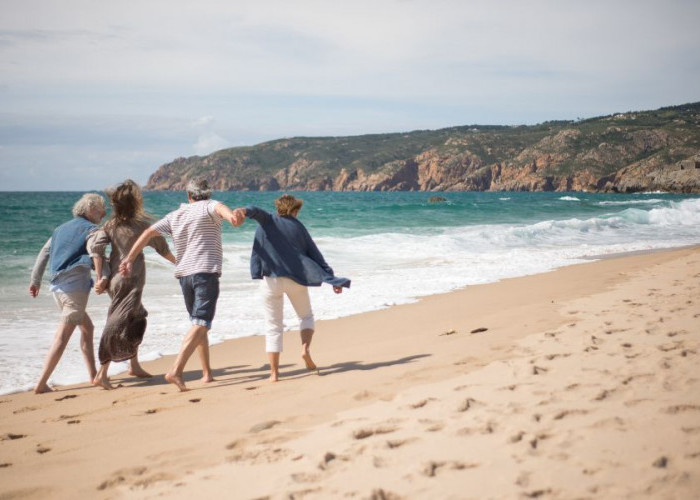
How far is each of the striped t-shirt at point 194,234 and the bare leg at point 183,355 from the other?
519mm

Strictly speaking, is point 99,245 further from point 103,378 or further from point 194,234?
point 103,378

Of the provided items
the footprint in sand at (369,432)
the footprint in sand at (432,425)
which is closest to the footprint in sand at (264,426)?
the footprint in sand at (369,432)

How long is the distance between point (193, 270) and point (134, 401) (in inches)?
47.1

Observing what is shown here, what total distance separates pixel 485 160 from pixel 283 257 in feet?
445

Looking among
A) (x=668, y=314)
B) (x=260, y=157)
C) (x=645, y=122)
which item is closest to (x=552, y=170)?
(x=645, y=122)

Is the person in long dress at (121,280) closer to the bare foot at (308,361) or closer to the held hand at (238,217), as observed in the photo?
the held hand at (238,217)

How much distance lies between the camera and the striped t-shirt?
5.10 meters

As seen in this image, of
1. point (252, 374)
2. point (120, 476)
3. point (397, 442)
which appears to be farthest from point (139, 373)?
point (397, 442)

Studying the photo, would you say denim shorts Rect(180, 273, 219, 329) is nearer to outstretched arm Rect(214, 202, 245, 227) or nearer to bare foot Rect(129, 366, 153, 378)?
outstretched arm Rect(214, 202, 245, 227)

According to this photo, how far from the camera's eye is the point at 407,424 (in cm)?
345

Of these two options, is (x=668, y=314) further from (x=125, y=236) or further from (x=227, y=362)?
(x=125, y=236)

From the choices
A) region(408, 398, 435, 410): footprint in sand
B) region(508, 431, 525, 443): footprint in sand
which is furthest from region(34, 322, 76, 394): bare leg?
region(508, 431, 525, 443): footprint in sand

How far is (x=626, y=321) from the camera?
6.04 meters

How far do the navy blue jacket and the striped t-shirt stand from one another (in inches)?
14.4
